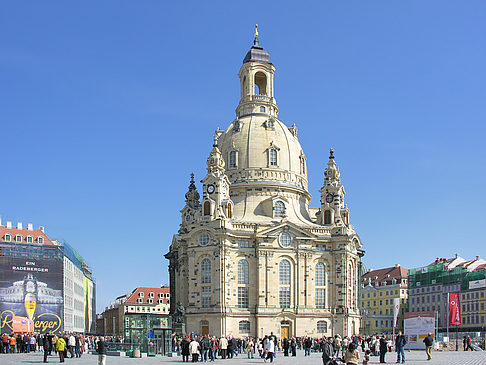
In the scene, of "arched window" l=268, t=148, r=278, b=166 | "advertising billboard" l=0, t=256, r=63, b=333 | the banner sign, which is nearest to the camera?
"advertising billboard" l=0, t=256, r=63, b=333

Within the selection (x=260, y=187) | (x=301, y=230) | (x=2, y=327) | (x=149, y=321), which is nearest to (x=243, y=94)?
(x=260, y=187)

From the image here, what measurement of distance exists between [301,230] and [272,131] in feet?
47.2

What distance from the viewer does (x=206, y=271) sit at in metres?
80.1

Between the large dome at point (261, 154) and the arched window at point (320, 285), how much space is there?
10.6 metres

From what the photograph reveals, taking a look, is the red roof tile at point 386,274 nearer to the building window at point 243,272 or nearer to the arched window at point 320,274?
the arched window at point 320,274

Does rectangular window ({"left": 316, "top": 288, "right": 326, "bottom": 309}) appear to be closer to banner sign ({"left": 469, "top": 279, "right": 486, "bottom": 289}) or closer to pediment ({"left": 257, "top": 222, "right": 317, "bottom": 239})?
pediment ({"left": 257, "top": 222, "right": 317, "bottom": 239})

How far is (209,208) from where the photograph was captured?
Result: 82.1m

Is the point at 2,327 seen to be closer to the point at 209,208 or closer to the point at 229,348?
the point at 209,208

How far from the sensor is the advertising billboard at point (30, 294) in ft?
261

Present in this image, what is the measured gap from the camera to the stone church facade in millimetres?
79438

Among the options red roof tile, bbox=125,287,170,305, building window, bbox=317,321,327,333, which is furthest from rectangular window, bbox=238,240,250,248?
red roof tile, bbox=125,287,170,305

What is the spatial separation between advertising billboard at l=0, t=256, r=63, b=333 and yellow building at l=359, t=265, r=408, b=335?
56048 mm

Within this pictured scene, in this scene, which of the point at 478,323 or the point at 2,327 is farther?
the point at 478,323

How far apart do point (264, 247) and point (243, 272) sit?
375cm
